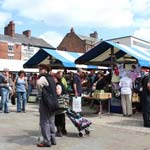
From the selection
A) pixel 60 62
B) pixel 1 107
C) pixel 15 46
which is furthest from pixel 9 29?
pixel 1 107

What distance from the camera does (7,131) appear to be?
9531mm

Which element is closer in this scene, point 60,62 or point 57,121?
point 57,121

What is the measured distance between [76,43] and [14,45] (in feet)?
40.8

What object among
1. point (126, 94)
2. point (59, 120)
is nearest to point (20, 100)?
point (126, 94)

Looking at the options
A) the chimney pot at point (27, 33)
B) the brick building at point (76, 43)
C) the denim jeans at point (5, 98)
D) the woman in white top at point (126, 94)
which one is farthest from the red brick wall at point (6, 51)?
the woman in white top at point (126, 94)

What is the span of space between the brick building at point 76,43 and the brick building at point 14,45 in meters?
5.83

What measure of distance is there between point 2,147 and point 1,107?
663 cm

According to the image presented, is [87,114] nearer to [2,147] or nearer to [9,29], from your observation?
[2,147]

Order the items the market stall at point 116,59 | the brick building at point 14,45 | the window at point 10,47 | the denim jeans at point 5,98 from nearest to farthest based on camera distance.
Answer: the denim jeans at point 5,98
the market stall at point 116,59
the brick building at point 14,45
the window at point 10,47

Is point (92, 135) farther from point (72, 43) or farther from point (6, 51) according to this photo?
point (72, 43)

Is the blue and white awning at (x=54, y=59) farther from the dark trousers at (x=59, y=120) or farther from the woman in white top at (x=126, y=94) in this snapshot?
the dark trousers at (x=59, y=120)

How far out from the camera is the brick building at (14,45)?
189 feet

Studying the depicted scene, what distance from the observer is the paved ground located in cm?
783

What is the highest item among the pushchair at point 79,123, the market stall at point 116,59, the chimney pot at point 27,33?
the chimney pot at point 27,33
